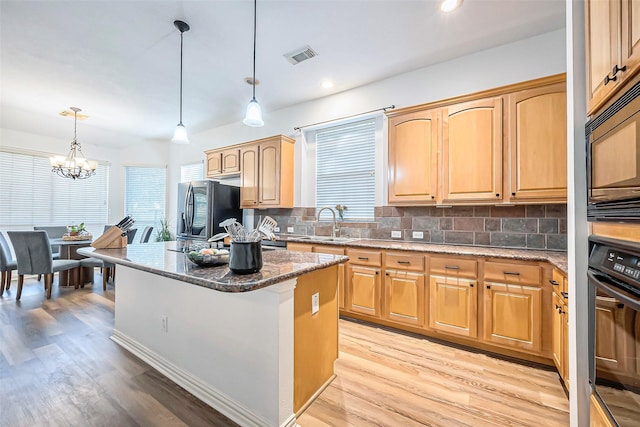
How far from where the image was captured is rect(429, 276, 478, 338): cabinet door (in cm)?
237

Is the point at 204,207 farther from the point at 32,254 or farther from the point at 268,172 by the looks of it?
the point at 32,254

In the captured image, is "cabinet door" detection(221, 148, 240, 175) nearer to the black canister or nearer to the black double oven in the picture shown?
the black canister

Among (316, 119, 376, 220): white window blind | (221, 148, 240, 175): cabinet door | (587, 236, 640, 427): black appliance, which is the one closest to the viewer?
(587, 236, 640, 427): black appliance

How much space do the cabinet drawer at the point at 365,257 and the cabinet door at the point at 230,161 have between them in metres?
2.64

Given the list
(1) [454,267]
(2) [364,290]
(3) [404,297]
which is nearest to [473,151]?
(1) [454,267]

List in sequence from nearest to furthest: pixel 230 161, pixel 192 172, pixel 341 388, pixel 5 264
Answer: pixel 341 388 < pixel 5 264 < pixel 230 161 < pixel 192 172

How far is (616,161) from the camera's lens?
92 cm

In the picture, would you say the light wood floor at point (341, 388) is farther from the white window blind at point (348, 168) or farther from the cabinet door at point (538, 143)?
the white window blind at point (348, 168)

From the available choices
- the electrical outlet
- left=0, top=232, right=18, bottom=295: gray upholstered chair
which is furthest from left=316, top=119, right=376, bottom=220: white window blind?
left=0, top=232, right=18, bottom=295: gray upholstered chair

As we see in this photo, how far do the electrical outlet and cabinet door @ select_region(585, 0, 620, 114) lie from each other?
64.4 inches

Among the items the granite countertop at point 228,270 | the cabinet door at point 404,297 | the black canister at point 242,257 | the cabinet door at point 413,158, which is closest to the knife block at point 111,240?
the granite countertop at point 228,270

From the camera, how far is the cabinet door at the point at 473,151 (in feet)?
8.25

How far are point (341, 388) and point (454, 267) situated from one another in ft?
4.67

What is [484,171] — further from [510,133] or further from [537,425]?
[537,425]
